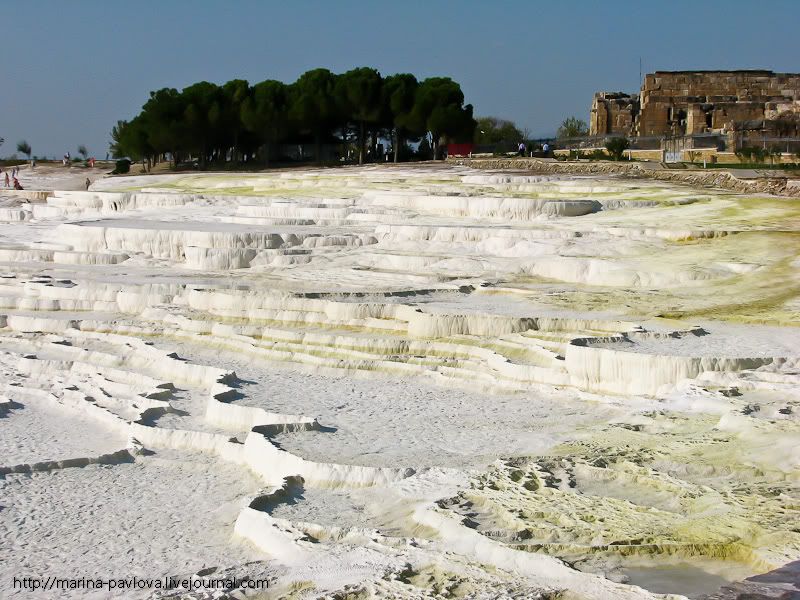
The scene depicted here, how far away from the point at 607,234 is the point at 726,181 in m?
4.31

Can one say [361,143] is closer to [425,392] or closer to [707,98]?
[707,98]

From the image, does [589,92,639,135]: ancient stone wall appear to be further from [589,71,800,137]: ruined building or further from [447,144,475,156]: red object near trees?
[447,144,475,156]: red object near trees

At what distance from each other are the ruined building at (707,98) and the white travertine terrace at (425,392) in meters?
9.75

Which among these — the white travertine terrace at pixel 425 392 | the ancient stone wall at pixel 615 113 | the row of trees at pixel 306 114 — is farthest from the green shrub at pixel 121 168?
the white travertine terrace at pixel 425 392

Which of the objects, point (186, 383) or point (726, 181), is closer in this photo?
point (186, 383)

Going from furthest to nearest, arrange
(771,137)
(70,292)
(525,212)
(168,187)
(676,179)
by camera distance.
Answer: (168,187), (771,137), (676,179), (525,212), (70,292)

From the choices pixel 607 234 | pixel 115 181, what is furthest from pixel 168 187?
pixel 607 234

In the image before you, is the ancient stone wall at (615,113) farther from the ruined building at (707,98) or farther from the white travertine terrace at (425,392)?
the white travertine terrace at (425,392)

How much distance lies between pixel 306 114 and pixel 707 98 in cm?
1117

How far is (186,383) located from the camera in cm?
960

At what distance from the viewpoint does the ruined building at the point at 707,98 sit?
26.0 meters

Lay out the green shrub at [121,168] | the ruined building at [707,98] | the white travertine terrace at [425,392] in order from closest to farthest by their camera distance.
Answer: the white travertine terrace at [425,392], the ruined building at [707,98], the green shrub at [121,168]

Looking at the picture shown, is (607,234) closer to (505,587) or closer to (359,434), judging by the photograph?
(359,434)

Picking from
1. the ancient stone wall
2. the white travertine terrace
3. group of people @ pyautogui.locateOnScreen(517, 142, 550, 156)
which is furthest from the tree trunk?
the white travertine terrace
